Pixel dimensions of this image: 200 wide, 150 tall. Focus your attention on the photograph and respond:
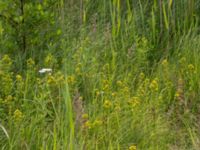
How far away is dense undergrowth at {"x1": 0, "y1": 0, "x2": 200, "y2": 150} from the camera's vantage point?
2.87m

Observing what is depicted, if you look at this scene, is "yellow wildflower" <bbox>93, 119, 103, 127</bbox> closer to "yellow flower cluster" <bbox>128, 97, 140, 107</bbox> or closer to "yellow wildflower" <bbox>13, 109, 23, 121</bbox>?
"yellow flower cluster" <bbox>128, 97, 140, 107</bbox>

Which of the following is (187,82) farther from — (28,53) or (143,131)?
(28,53)

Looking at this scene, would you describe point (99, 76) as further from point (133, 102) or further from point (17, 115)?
point (17, 115)

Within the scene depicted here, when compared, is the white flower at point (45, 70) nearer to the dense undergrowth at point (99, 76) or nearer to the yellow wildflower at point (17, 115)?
the dense undergrowth at point (99, 76)

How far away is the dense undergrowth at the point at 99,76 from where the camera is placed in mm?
2865

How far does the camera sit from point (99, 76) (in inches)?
136

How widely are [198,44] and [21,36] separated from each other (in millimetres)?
1273

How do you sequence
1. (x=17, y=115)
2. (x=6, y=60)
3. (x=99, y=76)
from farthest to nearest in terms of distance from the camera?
(x=99, y=76) → (x=6, y=60) → (x=17, y=115)

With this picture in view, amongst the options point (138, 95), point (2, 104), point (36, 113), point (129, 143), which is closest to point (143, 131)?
point (129, 143)

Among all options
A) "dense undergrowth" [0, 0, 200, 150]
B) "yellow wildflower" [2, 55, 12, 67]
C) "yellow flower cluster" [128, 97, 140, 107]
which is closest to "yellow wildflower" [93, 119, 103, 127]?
"dense undergrowth" [0, 0, 200, 150]

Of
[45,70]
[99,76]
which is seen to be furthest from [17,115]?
[99,76]

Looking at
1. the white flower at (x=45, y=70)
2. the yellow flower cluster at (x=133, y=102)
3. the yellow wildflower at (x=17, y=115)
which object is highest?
the white flower at (x=45, y=70)

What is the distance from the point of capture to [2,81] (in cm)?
315

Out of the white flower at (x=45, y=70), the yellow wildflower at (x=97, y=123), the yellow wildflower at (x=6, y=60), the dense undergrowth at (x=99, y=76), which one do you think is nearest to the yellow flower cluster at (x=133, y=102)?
the dense undergrowth at (x=99, y=76)
